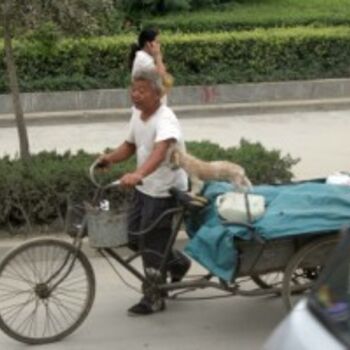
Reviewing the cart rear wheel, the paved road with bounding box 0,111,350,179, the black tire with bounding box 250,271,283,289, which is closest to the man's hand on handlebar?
the black tire with bounding box 250,271,283,289

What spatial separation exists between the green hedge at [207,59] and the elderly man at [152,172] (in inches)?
377

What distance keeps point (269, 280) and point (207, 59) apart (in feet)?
33.3

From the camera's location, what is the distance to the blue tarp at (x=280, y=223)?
5488 mm

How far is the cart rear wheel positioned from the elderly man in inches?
26.3

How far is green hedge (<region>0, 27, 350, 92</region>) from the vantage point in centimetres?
1576

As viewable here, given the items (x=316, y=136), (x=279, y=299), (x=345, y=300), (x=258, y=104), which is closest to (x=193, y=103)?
(x=258, y=104)

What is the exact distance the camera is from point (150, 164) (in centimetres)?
570

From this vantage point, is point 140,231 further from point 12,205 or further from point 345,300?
point 345,300

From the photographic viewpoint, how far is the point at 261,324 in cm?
609

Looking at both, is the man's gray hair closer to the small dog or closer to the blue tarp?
the small dog

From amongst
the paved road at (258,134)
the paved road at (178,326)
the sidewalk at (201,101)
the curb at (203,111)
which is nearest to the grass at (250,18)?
the sidewalk at (201,101)

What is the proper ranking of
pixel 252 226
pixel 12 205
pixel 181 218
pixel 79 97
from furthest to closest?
pixel 79 97 < pixel 12 205 < pixel 181 218 < pixel 252 226

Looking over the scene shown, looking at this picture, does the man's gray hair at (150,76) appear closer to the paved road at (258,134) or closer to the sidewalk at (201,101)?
the paved road at (258,134)

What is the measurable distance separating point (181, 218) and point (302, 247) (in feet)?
2.26
